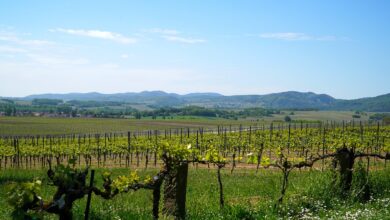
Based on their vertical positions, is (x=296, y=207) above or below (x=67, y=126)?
above

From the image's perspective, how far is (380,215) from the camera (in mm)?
8297

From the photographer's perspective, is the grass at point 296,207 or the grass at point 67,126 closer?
the grass at point 296,207

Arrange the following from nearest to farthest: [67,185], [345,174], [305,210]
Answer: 1. [67,185]
2. [305,210]
3. [345,174]

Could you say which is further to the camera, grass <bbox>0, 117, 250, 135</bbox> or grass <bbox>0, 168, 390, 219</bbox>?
grass <bbox>0, 117, 250, 135</bbox>

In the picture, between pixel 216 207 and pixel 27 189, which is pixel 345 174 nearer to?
pixel 216 207

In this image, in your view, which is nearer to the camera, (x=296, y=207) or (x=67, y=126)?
(x=296, y=207)

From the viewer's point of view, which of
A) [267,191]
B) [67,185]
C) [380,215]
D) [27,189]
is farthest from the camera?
[267,191]

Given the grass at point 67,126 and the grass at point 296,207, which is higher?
the grass at point 296,207

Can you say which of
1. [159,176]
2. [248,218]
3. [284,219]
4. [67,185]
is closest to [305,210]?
[284,219]

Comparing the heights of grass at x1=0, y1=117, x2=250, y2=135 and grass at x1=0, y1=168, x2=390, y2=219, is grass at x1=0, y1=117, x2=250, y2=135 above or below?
below

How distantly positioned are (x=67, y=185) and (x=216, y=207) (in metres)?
3.74

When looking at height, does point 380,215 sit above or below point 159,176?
below

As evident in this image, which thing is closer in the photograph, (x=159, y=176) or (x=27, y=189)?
(x=27, y=189)

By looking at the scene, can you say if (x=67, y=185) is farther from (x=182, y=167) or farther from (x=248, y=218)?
(x=248, y=218)
